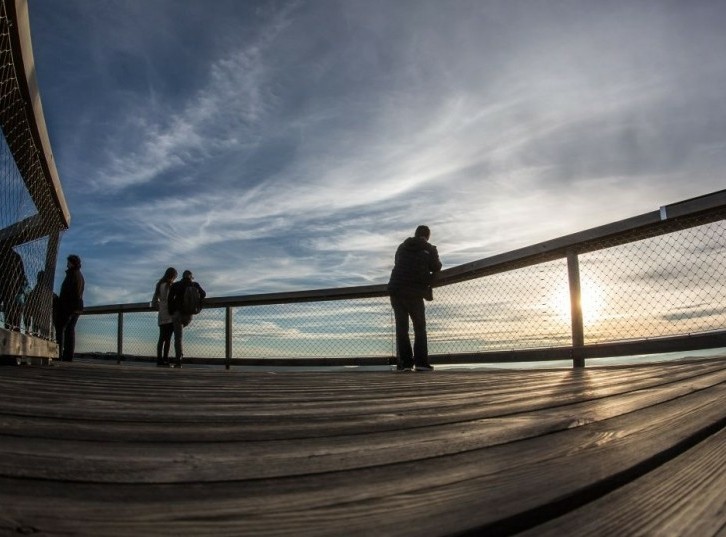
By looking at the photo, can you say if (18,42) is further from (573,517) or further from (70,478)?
(573,517)

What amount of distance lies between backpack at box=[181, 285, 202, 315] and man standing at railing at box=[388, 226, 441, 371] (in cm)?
357

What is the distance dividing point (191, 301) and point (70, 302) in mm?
1809

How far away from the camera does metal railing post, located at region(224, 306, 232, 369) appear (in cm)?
789

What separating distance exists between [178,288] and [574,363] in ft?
20.2

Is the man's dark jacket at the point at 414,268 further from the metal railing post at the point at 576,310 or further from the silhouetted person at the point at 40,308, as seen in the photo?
the silhouetted person at the point at 40,308

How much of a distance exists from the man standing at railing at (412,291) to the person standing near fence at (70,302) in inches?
197

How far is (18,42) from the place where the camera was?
3.54 metres

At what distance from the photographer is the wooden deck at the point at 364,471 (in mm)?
726

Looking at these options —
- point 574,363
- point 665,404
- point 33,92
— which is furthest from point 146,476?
point 574,363

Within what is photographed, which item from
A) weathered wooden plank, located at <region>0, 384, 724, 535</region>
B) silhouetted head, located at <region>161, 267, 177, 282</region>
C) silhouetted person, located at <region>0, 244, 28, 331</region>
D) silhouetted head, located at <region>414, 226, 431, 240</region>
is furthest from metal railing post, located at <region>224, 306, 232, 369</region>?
weathered wooden plank, located at <region>0, 384, 724, 535</region>

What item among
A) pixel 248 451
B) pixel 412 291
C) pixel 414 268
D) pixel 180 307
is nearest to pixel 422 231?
pixel 414 268

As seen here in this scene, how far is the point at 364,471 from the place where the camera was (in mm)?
997

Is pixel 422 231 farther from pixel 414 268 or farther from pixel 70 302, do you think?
pixel 70 302

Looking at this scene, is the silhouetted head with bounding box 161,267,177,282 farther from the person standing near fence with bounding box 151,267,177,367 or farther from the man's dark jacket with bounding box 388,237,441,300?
the man's dark jacket with bounding box 388,237,441,300
